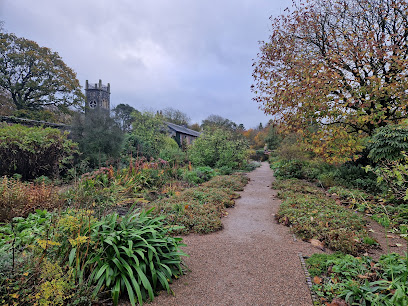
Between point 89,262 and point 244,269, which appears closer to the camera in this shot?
point 89,262

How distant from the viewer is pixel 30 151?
686 cm

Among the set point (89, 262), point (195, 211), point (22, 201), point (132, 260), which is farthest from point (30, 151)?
point (132, 260)

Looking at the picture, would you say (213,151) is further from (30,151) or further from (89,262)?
(89,262)

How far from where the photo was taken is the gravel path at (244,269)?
2.36 metres

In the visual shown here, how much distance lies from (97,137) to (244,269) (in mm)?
8772

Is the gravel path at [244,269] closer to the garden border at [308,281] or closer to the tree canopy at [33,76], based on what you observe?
the garden border at [308,281]

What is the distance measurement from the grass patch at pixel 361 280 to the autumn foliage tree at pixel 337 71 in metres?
4.94

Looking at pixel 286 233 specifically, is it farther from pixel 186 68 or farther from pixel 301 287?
pixel 186 68

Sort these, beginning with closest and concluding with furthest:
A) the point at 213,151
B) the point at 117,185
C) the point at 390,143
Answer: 1. the point at 117,185
2. the point at 390,143
3. the point at 213,151

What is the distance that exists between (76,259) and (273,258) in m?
2.44

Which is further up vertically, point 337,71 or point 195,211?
point 337,71

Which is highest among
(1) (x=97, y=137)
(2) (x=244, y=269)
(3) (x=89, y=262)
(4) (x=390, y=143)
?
(1) (x=97, y=137)

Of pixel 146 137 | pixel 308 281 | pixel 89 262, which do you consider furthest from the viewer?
pixel 146 137

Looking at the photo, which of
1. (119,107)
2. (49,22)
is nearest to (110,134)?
(49,22)
